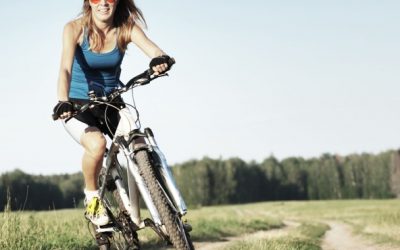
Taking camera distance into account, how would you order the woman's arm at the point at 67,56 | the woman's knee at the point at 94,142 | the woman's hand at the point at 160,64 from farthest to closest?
the woman's knee at the point at 94,142 → the woman's arm at the point at 67,56 → the woman's hand at the point at 160,64

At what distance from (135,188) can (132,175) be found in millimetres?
219

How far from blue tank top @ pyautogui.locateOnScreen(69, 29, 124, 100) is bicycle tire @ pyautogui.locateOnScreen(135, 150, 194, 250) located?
1.08 meters

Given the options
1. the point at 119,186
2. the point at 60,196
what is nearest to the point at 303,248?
the point at 119,186

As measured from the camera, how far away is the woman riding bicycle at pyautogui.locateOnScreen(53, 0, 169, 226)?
5805 mm

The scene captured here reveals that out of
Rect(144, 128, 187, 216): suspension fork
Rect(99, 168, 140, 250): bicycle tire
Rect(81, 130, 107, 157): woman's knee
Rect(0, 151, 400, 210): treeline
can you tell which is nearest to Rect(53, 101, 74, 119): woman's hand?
Rect(81, 130, 107, 157): woman's knee

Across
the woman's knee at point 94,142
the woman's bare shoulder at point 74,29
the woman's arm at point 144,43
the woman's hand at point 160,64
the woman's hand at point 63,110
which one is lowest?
the woman's knee at point 94,142

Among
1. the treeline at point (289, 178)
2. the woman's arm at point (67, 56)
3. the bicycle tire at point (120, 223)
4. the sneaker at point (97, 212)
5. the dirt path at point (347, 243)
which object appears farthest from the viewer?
the treeline at point (289, 178)

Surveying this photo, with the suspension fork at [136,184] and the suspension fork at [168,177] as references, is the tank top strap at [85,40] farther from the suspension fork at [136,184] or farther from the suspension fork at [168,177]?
the suspension fork at [168,177]

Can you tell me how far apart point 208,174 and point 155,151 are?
116159 mm

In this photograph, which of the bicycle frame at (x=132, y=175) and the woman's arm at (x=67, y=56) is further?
the woman's arm at (x=67, y=56)

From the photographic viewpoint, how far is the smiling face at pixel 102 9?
5.89 m

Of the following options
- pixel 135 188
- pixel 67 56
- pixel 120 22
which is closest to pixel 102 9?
pixel 120 22

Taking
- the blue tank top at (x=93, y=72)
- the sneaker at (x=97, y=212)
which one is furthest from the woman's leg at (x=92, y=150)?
the blue tank top at (x=93, y=72)

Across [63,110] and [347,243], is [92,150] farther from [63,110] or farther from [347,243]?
[347,243]
